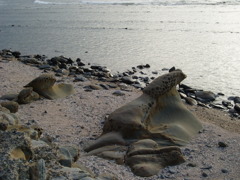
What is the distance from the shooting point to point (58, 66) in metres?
14.6

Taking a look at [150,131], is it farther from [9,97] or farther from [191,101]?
[9,97]

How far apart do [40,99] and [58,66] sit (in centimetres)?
514

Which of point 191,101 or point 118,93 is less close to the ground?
point 118,93

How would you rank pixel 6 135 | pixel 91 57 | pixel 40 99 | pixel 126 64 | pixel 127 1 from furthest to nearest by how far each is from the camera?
pixel 127 1 < pixel 91 57 < pixel 126 64 < pixel 40 99 < pixel 6 135

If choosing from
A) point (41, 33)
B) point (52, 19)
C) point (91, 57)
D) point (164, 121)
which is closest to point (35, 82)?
point (164, 121)

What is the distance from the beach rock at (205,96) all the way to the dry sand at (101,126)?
0.92m

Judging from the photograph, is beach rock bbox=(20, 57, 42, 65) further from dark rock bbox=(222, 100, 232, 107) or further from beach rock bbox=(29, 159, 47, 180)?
beach rock bbox=(29, 159, 47, 180)

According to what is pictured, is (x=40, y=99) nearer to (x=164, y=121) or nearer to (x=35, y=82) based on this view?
(x=35, y=82)

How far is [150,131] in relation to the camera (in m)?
7.17

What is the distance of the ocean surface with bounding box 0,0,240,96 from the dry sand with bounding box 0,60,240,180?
3.31 meters

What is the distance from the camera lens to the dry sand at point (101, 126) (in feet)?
19.9

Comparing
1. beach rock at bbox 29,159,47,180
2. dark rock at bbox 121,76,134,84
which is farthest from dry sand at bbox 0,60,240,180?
beach rock at bbox 29,159,47,180

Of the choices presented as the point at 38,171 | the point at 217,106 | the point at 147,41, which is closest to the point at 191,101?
the point at 217,106

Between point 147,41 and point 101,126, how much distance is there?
481 inches
